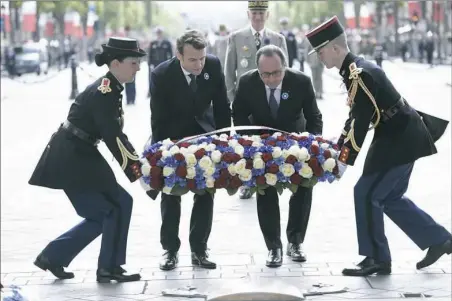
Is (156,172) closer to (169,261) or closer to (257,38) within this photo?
(169,261)

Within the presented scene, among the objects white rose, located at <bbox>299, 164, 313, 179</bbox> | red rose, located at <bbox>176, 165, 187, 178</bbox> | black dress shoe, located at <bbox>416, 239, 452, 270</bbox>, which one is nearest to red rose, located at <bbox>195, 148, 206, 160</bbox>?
red rose, located at <bbox>176, 165, 187, 178</bbox>

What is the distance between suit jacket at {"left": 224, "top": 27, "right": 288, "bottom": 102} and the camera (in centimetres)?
1433

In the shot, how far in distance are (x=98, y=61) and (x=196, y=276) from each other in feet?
5.58

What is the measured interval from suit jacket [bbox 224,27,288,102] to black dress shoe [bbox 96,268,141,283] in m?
4.99

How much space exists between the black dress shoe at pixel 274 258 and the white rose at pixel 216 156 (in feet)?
4.19

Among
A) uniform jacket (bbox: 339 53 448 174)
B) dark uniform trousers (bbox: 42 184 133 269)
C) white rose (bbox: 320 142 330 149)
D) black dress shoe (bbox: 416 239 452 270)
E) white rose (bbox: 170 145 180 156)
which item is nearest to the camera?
white rose (bbox: 170 145 180 156)

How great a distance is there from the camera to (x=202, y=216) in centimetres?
1017

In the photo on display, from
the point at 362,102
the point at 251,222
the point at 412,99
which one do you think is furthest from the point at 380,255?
the point at 412,99

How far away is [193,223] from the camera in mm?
10211

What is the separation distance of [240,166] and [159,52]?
68.5ft

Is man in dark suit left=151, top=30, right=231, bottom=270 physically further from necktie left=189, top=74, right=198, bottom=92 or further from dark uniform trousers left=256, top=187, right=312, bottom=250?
dark uniform trousers left=256, top=187, right=312, bottom=250

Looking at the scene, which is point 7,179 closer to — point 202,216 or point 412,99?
point 202,216

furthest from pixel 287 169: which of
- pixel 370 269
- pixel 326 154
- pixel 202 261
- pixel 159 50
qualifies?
pixel 159 50

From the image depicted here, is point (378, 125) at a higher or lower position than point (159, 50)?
higher
